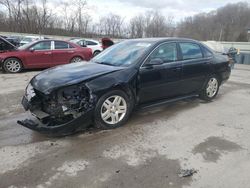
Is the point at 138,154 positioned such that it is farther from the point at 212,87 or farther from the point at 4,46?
the point at 4,46

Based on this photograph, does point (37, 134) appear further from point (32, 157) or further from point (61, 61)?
point (61, 61)

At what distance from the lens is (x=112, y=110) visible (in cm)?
420

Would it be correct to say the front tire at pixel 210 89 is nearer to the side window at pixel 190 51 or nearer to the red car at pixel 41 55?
the side window at pixel 190 51

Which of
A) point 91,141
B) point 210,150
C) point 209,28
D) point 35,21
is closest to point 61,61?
point 91,141

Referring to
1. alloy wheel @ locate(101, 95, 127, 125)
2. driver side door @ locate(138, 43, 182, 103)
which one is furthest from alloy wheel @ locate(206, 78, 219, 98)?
alloy wheel @ locate(101, 95, 127, 125)

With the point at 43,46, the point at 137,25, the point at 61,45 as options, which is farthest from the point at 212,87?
the point at 137,25

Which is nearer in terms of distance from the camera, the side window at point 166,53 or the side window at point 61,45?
the side window at point 166,53

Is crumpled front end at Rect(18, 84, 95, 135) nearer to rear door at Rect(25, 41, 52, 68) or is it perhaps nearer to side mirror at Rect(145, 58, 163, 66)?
side mirror at Rect(145, 58, 163, 66)

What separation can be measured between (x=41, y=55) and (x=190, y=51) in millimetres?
6807

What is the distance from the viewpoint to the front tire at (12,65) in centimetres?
974

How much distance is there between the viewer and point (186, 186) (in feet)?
9.05

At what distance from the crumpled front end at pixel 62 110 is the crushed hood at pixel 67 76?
10cm

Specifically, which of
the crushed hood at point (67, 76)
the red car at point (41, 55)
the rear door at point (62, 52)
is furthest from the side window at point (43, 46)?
the crushed hood at point (67, 76)

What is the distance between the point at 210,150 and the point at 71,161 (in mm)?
2003
